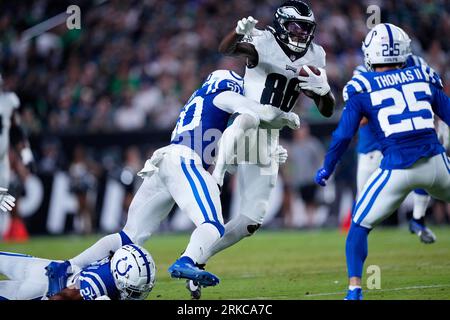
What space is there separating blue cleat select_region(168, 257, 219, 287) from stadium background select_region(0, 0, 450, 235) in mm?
6814

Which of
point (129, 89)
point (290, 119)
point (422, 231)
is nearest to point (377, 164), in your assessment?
point (422, 231)

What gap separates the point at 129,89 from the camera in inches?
656

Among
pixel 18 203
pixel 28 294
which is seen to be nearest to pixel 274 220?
pixel 18 203

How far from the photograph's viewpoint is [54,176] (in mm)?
15430

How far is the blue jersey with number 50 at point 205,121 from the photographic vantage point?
23.1ft

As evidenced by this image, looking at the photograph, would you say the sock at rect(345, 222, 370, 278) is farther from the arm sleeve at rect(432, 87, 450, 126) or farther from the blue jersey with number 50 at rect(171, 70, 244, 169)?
the blue jersey with number 50 at rect(171, 70, 244, 169)

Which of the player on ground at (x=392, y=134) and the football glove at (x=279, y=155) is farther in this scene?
the football glove at (x=279, y=155)

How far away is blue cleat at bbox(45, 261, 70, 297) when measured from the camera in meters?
6.45

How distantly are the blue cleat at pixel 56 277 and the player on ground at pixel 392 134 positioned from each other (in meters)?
1.97

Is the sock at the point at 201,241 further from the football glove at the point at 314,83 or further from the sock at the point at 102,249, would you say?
the football glove at the point at 314,83

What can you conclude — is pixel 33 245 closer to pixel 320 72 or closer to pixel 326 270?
pixel 326 270

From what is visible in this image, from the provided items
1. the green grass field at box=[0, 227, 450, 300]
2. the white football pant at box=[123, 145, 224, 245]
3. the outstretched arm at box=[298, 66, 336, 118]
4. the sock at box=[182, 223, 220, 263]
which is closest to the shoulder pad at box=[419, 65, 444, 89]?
the outstretched arm at box=[298, 66, 336, 118]

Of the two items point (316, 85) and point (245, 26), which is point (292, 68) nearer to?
point (316, 85)

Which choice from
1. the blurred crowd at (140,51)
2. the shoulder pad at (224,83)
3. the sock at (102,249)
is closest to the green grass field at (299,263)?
the sock at (102,249)
